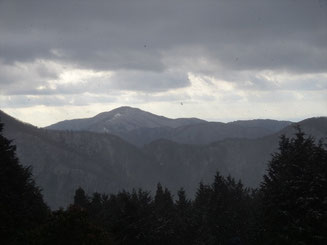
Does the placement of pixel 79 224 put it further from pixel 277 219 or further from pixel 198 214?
pixel 198 214

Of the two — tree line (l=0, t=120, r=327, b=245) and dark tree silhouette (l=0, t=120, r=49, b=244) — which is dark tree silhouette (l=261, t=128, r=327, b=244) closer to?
tree line (l=0, t=120, r=327, b=245)

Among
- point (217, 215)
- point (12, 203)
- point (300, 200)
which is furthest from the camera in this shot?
point (217, 215)

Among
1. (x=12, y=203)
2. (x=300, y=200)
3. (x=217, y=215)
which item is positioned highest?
(x=300, y=200)

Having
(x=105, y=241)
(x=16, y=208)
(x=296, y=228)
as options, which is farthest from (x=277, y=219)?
(x=16, y=208)

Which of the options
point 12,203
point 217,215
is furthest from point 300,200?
point 217,215

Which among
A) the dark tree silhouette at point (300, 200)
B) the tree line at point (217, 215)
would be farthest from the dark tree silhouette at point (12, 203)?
the dark tree silhouette at point (300, 200)

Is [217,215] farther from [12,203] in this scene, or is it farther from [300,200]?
[12,203]

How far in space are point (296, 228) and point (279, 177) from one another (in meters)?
4.46

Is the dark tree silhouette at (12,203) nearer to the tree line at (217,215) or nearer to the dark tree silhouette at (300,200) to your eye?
the tree line at (217,215)

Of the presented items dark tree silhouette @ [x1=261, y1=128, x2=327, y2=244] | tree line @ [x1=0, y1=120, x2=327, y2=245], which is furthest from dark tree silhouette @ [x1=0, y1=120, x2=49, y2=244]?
dark tree silhouette @ [x1=261, y1=128, x2=327, y2=244]

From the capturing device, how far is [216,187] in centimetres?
5372

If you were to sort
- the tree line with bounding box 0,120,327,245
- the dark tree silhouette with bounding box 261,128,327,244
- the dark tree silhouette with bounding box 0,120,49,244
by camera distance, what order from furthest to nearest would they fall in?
the dark tree silhouette with bounding box 261,128,327,244
the dark tree silhouette with bounding box 0,120,49,244
the tree line with bounding box 0,120,327,245

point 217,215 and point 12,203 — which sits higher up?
point 12,203

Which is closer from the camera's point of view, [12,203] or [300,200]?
[300,200]
